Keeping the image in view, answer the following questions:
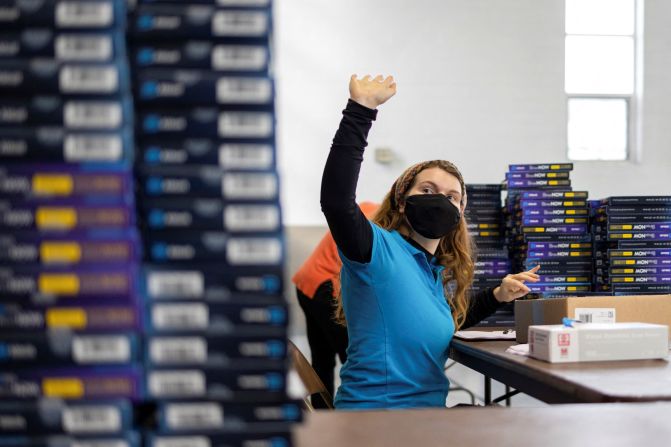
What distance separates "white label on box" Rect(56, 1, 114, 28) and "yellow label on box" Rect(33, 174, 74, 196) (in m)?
0.14

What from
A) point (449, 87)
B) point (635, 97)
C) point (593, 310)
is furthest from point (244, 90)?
point (635, 97)

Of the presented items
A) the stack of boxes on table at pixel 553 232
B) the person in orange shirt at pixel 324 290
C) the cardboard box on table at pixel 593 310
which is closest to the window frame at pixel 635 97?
the stack of boxes on table at pixel 553 232

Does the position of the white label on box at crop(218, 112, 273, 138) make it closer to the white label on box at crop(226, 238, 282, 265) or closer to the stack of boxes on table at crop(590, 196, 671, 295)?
the white label on box at crop(226, 238, 282, 265)

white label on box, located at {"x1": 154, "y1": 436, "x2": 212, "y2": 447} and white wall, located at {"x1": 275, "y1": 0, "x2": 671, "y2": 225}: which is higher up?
white wall, located at {"x1": 275, "y1": 0, "x2": 671, "y2": 225}

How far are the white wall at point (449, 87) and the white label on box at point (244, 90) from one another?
4850 mm

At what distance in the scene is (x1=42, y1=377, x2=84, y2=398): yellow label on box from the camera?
1.97ft

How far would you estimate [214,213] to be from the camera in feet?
2.08

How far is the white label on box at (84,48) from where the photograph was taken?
62 cm

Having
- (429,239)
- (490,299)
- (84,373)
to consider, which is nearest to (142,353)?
Answer: (84,373)

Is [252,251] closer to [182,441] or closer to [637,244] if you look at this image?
[182,441]

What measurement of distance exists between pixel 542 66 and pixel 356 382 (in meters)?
4.66

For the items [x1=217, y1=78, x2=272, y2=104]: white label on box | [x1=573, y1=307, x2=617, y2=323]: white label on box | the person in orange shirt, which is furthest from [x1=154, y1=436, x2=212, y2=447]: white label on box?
the person in orange shirt

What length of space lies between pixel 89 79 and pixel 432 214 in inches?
64.5

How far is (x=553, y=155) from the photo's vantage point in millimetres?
5855
